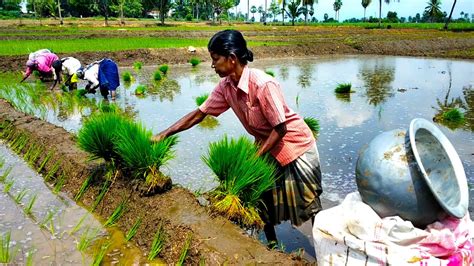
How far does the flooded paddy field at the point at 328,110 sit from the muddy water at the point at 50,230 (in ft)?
3.44

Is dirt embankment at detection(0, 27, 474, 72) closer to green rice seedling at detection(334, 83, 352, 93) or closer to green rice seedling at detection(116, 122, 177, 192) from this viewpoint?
green rice seedling at detection(334, 83, 352, 93)

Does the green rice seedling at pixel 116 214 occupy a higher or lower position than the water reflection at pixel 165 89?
lower

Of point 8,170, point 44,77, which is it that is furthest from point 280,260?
point 44,77

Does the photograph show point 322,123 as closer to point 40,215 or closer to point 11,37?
point 40,215

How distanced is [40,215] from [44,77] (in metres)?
8.65

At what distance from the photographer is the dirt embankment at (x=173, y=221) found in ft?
7.20

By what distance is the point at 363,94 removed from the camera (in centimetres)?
907

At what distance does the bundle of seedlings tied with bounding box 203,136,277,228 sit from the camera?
2490 mm

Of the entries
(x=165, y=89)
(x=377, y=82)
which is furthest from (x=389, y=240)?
(x=377, y=82)

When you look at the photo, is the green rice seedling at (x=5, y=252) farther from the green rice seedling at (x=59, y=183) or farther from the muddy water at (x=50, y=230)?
the green rice seedling at (x=59, y=183)

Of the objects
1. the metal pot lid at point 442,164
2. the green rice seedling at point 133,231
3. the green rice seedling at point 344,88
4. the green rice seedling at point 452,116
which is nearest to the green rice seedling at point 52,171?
the green rice seedling at point 133,231

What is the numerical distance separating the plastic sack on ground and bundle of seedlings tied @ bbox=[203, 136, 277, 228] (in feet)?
2.91

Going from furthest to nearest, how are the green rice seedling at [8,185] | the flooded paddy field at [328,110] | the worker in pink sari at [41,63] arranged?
the worker in pink sari at [41,63] → the flooded paddy field at [328,110] → the green rice seedling at [8,185]

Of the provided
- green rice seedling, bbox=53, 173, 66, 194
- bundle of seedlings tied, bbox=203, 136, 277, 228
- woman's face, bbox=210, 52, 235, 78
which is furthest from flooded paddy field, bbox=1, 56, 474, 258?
woman's face, bbox=210, 52, 235, 78
